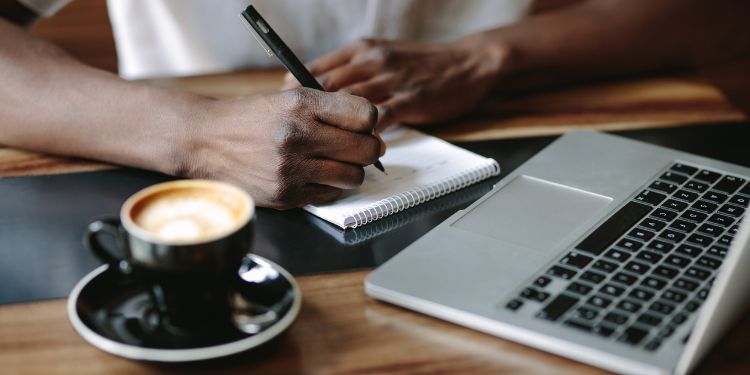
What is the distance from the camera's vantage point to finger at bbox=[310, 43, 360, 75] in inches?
42.4

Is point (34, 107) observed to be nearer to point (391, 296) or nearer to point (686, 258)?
point (391, 296)

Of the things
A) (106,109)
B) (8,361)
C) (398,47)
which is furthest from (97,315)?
(398,47)

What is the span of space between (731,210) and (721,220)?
0.03 metres

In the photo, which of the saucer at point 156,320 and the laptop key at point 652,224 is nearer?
the saucer at point 156,320

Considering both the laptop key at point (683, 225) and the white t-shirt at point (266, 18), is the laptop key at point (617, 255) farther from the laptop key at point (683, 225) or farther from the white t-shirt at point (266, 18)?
the white t-shirt at point (266, 18)

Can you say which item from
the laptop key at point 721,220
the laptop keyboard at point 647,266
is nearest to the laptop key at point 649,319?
the laptop keyboard at point 647,266

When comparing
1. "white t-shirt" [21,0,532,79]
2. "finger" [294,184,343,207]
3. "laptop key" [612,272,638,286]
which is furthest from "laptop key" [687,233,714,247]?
"white t-shirt" [21,0,532,79]

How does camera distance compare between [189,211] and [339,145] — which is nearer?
[189,211]

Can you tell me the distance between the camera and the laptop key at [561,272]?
68 cm

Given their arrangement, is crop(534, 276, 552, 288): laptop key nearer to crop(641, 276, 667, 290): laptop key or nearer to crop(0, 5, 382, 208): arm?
crop(641, 276, 667, 290): laptop key

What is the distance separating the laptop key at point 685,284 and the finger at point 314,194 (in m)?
0.35

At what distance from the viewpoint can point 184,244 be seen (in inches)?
22.2

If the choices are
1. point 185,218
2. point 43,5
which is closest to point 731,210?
point 185,218

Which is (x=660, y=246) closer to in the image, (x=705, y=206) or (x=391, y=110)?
(x=705, y=206)
